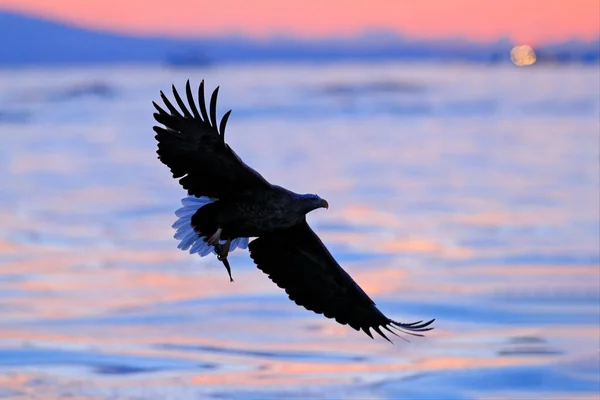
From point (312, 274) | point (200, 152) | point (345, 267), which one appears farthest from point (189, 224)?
point (345, 267)

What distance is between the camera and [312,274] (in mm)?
7816

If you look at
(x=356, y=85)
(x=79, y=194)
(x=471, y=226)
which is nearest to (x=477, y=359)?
(x=471, y=226)

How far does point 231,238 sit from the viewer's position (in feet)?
23.6

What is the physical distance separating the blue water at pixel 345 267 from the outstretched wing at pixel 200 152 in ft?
4.34

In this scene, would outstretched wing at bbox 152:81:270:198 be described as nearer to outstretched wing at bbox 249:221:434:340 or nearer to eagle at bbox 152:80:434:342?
eagle at bbox 152:80:434:342

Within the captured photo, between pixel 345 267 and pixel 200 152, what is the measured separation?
16.2 feet

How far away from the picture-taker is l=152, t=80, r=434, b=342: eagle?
6.72m

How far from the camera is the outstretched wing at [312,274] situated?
25.4 ft

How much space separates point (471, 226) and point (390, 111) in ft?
79.7

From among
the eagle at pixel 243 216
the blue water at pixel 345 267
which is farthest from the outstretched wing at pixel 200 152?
the blue water at pixel 345 267

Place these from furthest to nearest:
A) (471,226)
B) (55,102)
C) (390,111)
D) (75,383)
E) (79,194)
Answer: (55,102)
(390,111)
(79,194)
(471,226)
(75,383)

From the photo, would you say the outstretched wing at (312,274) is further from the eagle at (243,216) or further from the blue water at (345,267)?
the blue water at (345,267)

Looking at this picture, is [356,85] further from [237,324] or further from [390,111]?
[237,324]

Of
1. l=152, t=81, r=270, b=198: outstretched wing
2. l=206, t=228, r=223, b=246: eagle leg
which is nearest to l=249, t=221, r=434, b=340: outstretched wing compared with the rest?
l=206, t=228, r=223, b=246: eagle leg
